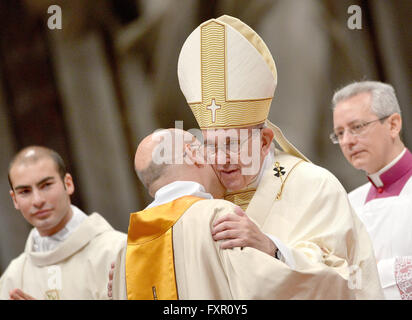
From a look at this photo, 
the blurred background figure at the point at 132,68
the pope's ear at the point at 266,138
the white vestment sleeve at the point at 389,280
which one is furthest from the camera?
the blurred background figure at the point at 132,68

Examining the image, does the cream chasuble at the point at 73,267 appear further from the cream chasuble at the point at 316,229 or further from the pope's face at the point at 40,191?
the cream chasuble at the point at 316,229

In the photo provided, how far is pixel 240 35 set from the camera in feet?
12.9

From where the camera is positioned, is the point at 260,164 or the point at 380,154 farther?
the point at 380,154

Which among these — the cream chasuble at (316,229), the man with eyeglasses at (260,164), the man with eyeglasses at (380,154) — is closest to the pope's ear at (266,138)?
the man with eyeglasses at (260,164)

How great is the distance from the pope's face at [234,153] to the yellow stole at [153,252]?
0.45 meters

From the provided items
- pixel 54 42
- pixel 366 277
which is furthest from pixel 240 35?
pixel 54 42

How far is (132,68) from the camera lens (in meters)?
5.69

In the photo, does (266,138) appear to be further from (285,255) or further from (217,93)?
(285,255)

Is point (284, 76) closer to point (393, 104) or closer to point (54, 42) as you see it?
point (393, 104)

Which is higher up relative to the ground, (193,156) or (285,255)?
(193,156)

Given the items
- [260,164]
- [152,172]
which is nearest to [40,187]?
[260,164]

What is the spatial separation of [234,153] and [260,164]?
0.87 ft

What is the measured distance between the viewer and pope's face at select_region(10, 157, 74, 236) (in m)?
4.98

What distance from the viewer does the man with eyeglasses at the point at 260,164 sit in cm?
364
